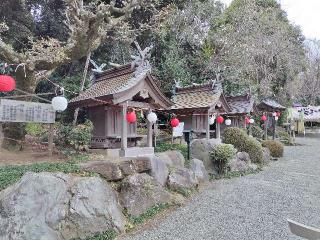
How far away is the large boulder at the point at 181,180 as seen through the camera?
11789mm

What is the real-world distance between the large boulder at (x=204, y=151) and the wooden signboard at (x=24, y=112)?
765cm

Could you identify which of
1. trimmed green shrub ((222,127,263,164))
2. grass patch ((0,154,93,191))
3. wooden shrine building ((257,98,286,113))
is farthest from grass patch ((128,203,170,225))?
wooden shrine building ((257,98,286,113))

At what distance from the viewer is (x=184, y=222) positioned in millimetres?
9477

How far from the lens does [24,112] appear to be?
9.69 meters

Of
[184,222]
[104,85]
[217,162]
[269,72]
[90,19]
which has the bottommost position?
[184,222]

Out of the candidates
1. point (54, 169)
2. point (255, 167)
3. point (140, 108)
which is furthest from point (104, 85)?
point (255, 167)

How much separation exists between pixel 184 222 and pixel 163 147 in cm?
604

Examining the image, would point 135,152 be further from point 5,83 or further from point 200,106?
point 200,106

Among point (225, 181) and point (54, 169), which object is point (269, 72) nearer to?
point (225, 181)

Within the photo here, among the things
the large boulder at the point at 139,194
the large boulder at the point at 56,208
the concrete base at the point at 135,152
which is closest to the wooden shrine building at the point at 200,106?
the concrete base at the point at 135,152

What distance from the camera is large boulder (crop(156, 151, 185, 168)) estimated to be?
12.7 metres

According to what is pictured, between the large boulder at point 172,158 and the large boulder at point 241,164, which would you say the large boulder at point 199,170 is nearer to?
the large boulder at point 172,158

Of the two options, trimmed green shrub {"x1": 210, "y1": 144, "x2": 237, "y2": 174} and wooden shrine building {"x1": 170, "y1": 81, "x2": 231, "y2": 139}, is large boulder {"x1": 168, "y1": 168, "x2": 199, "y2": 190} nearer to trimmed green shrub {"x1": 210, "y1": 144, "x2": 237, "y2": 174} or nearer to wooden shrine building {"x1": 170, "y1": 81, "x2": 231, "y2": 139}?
trimmed green shrub {"x1": 210, "y1": 144, "x2": 237, "y2": 174}

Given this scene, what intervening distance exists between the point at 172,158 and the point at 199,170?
1729mm
